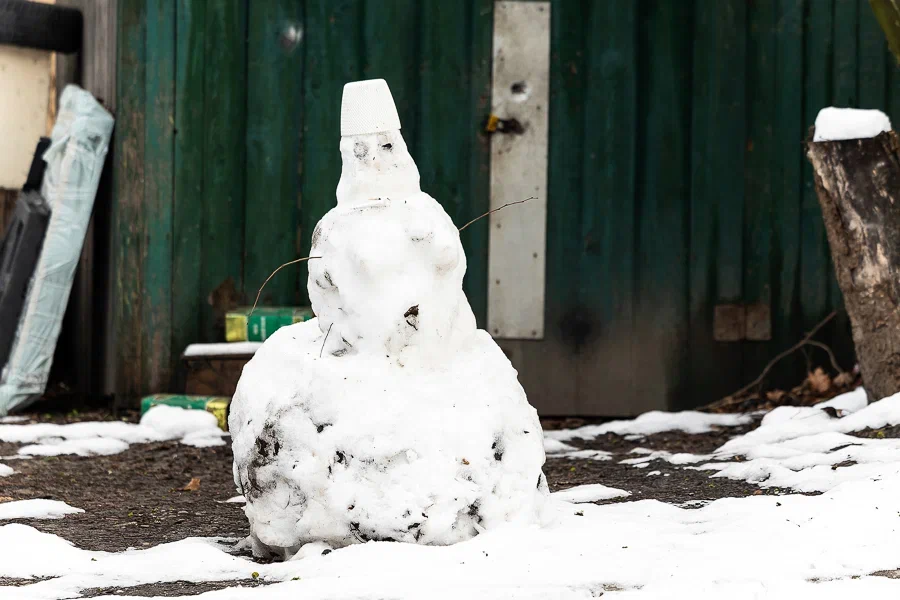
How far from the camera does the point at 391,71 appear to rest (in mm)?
6121

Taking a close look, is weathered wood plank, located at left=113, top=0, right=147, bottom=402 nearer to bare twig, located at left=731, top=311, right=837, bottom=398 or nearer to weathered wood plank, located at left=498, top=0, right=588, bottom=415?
weathered wood plank, located at left=498, top=0, right=588, bottom=415

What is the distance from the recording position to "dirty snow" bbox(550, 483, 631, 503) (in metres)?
3.94

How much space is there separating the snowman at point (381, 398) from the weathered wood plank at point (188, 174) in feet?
8.91

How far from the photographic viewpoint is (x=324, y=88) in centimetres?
611

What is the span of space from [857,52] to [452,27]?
2.16 metres

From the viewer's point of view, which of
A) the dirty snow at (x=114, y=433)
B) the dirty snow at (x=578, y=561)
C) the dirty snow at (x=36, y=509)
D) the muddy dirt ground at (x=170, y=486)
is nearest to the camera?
the dirty snow at (x=578, y=561)

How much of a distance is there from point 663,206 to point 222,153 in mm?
2287

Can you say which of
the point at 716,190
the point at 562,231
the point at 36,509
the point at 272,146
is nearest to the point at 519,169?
the point at 562,231

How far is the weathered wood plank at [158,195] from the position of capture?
6043mm

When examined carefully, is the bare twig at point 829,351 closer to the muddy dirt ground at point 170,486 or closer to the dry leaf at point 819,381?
the dry leaf at point 819,381

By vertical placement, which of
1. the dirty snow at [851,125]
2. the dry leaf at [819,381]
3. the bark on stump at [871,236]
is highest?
the dirty snow at [851,125]

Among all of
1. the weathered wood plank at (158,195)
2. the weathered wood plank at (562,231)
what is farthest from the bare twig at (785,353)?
the weathered wood plank at (158,195)

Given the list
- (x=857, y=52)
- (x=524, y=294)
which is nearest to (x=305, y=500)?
(x=524, y=294)

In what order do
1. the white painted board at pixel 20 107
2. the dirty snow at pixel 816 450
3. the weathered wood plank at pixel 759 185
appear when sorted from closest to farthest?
the dirty snow at pixel 816 450
the weathered wood plank at pixel 759 185
the white painted board at pixel 20 107
